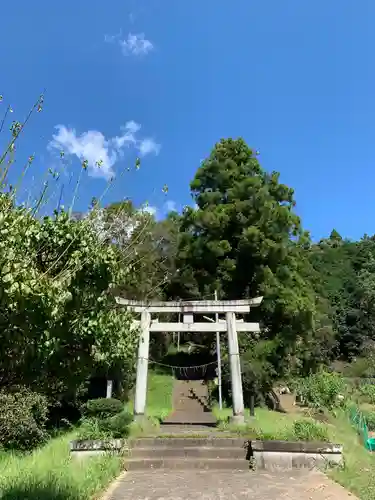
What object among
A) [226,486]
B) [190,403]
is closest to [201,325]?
[226,486]

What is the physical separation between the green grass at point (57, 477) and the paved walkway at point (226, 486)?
1.01ft

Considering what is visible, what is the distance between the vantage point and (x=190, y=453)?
30.3ft

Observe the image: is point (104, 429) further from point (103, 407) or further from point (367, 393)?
point (367, 393)

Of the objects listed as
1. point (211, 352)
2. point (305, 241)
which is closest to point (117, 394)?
point (211, 352)

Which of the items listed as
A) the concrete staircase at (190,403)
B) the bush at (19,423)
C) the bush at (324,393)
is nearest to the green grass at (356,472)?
the concrete staircase at (190,403)

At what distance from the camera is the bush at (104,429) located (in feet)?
29.4

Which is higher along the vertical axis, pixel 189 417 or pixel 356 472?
pixel 189 417

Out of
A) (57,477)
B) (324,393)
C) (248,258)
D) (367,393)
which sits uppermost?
(248,258)

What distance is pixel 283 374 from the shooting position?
2216cm

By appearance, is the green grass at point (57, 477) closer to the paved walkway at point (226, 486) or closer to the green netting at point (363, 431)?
the paved walkway at point (226, 486)

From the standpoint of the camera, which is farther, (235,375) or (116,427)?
(235,375)

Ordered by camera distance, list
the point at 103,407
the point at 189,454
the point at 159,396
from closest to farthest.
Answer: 1. the point at 189,454
2. the point at 103,407
3. the point at 159,396

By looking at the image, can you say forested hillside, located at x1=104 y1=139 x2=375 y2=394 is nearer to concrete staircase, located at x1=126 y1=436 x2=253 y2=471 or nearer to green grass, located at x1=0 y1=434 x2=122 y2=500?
concrete staircase, located at x1=126 y1=436 x2=253 y2=471

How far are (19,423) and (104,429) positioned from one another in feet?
13.0
